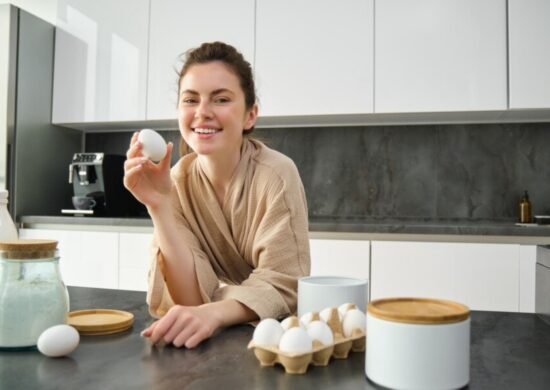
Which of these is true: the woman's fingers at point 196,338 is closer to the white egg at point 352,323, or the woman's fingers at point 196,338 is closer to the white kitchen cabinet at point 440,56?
the white egg at point 352,323

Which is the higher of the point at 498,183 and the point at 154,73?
the point at 154,73

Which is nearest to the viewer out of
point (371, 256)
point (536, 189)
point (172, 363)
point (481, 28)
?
point (172, 363)

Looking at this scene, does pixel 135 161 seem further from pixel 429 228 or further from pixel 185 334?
pixel 429 228

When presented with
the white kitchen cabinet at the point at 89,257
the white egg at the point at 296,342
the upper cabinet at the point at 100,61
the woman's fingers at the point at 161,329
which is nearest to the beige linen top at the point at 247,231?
the woman's fingers at the point at 161,329

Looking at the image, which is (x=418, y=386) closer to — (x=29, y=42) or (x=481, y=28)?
(x=481, y=28)

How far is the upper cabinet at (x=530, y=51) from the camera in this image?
245cm

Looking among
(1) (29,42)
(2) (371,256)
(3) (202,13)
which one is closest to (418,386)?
(2) (371,256)

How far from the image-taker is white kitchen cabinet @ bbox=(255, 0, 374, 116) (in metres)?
2.63

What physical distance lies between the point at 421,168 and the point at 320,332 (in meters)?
2.39

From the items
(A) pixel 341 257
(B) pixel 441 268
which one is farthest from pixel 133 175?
(B) pixel 441 268

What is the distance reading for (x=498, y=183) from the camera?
2814mm

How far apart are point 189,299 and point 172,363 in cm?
45

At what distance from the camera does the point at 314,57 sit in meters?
2.69

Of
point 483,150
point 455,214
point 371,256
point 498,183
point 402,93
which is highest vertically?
point 402,93
